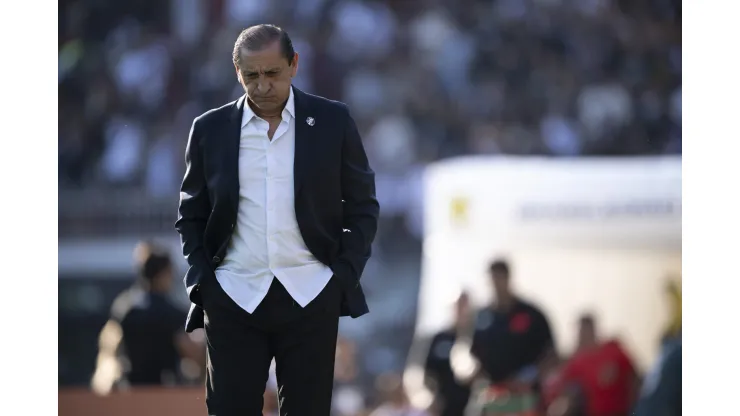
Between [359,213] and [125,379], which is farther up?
[359,213]

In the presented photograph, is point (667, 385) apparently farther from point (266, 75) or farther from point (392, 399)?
point (266, 75)

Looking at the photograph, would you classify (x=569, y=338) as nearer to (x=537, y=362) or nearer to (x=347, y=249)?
(x=537, y=362)

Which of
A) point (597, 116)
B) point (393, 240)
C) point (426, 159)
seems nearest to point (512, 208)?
point (393, 240)

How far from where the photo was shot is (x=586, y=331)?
7.88 metres

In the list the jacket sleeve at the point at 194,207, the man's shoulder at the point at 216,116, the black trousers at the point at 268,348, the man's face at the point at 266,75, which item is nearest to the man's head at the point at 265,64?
the man's face at the point at 266,75

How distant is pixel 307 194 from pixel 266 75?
1.05ft

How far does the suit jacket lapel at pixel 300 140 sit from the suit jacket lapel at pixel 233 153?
0.14 meters

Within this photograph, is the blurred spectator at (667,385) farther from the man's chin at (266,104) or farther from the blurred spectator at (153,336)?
the man's chin at (266,104)

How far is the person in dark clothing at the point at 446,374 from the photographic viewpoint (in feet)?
24.6

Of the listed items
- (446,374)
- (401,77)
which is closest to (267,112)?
(446,374)

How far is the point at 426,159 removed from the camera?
11.7 m

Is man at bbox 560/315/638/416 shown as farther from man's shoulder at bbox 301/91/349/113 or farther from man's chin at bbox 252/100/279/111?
man's chin at bbox 252/100/279/111

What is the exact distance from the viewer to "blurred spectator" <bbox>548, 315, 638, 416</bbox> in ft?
25.2

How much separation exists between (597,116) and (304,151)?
911 centimetres
